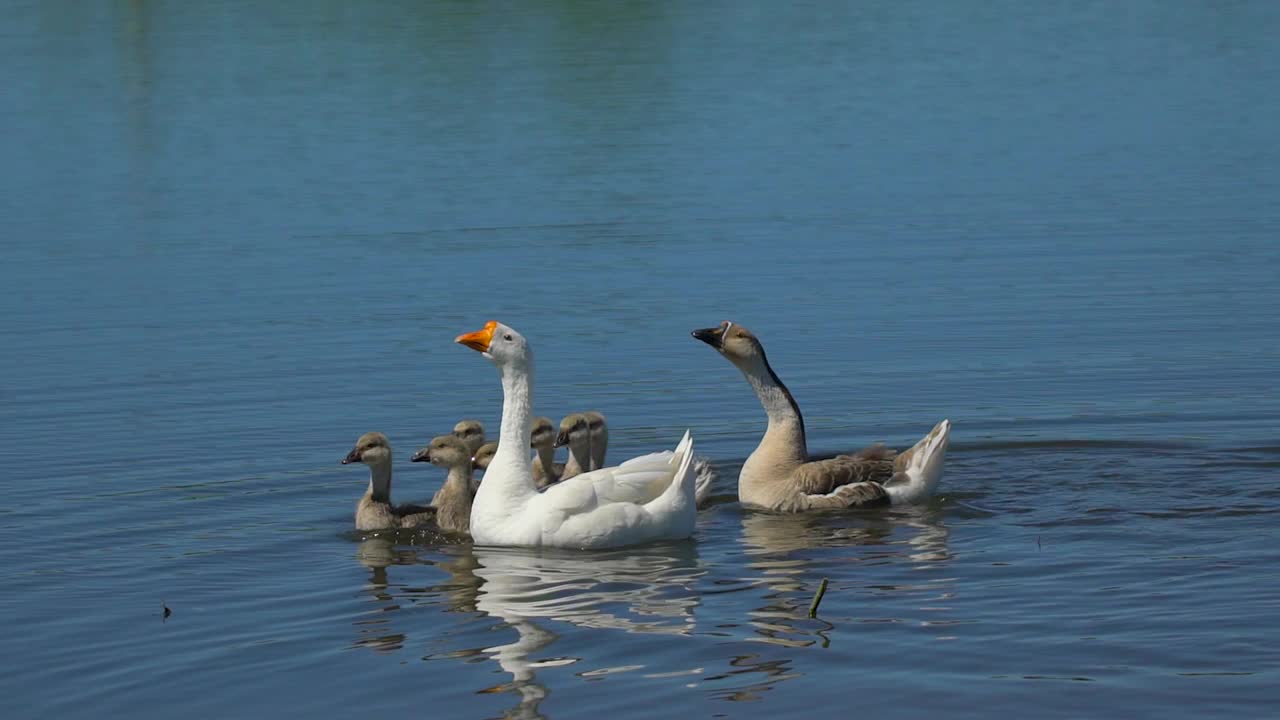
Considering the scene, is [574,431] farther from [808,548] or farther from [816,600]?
[816,600]

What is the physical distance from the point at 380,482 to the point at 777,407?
10.0 ft

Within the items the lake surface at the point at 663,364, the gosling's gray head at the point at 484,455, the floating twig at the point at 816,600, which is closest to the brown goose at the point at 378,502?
the lake surface at the point at 663,364

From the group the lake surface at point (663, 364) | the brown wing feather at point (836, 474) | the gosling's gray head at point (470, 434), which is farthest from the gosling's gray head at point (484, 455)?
the brown wing feather at point (836, 474)

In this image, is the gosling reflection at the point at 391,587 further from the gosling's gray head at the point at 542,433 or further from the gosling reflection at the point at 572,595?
the gosling's gray head at the point at 542,433

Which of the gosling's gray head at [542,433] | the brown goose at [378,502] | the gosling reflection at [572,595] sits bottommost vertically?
the gosling reflection at [572,595]

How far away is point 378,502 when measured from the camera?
1518 cm

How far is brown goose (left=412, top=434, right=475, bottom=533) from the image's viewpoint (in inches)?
595

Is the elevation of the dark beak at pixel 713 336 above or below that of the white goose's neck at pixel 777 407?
above

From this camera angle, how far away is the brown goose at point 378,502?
1501cm

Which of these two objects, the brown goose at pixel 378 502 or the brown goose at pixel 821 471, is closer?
the brown goose at pixel 378 502

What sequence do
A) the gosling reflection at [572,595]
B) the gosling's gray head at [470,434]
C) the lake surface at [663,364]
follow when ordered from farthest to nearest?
the gosling's gray head at [470,434] → the gosling reflection at [572,595] → the lake surface at [663,364]

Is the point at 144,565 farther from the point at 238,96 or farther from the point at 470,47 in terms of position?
the point at 470,47

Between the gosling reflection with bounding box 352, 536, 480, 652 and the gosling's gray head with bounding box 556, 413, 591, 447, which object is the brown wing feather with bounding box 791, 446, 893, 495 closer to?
the gosling's gray head with bounding box 556, 413, 591, 447

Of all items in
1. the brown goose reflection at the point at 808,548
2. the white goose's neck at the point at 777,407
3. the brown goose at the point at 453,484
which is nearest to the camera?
the brown goose reflection at the point at 808,548
